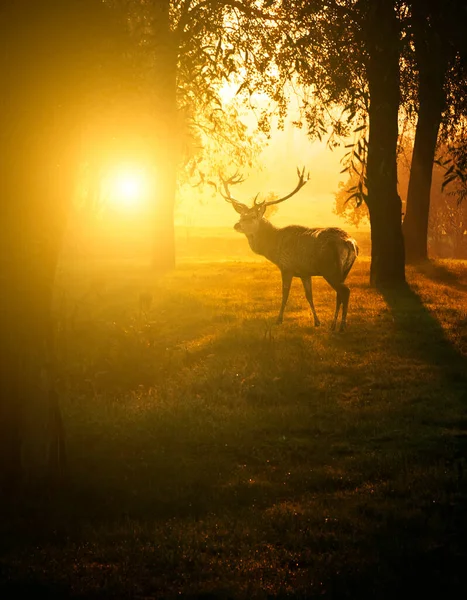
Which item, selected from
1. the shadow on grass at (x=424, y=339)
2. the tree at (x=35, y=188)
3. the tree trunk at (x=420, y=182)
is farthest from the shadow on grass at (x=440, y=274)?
the tree at (x=35, y=188)

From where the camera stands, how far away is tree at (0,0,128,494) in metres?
7.47

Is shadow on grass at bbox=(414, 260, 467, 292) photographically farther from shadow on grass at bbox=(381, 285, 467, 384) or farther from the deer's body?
the deer's body

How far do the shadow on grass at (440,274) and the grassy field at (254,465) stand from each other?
579 cm

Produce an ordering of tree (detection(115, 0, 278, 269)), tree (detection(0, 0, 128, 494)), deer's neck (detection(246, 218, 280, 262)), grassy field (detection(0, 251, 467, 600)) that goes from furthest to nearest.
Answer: deer's neck (detection(246, 218, 280, 262))
tree (detection(115, 0, 278, 269))
tree (detection(0, 0, 128, 494))
grassy field (detection(0, 251, 467, 600))

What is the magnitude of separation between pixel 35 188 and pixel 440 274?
19.4 meters

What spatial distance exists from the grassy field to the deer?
0.89 metres

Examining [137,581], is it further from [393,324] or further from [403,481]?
[393,324]

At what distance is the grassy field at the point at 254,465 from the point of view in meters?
5.99

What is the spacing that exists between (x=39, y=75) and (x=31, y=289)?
221cm

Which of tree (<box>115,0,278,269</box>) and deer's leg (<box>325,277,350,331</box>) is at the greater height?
tree (<box>115,0,278,269</box>)

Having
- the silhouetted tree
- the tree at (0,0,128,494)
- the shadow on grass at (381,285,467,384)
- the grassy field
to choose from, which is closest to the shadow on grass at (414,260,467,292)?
the silhouetted tree

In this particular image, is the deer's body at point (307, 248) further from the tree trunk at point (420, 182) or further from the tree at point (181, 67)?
the tree trunk at point (420, 182)

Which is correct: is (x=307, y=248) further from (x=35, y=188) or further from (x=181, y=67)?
(x=35, y=188)

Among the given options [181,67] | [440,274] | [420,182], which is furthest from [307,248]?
[420,182]
